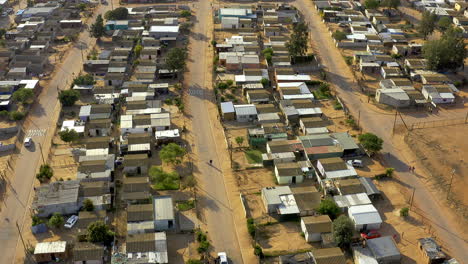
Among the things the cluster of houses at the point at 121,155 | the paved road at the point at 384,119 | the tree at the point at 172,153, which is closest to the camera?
the cluster of houses at the point at 121,155

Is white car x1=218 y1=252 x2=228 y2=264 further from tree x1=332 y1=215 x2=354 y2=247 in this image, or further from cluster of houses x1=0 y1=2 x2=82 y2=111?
cluster of houses x1=0 y1=2 x2=82 y2=111

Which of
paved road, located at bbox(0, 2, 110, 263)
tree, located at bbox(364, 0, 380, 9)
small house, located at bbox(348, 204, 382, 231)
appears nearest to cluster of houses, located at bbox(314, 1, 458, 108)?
tree, located at bbox(364, 0, 380, 9)

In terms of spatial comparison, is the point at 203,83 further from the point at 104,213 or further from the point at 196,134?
the point at 104,213

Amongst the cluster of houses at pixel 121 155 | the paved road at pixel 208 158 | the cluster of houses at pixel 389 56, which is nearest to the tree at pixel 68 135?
the cluster of houses at pixel 121 155

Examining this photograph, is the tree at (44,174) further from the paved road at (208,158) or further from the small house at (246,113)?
the small house at (246,113)

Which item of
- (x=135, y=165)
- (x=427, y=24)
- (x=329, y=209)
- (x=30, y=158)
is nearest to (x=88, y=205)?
(x=135, y=165)
